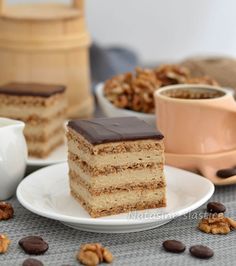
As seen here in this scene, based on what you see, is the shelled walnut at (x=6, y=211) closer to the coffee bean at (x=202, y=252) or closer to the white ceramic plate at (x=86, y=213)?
the white ceramic plate at (x=86, y=213)

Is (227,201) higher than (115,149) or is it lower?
lower

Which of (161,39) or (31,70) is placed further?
(161,39)

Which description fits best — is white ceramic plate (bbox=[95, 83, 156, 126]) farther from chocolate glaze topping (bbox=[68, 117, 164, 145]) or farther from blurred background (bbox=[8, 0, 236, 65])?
blurred background (bbox=[8, 0, 236, 65])

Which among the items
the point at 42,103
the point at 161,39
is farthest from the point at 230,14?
the point at 42,103

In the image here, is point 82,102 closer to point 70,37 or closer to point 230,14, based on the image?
point 70,37

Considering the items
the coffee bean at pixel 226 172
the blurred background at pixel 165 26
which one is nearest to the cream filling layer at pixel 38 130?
the coffee bean at pixel 226 172

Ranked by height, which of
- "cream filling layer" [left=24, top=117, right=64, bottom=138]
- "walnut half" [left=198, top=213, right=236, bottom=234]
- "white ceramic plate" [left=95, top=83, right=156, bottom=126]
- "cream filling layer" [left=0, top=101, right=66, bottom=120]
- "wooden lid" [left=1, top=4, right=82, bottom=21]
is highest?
"wooden lid" [left=1, top=4, right=82, bottom=21]

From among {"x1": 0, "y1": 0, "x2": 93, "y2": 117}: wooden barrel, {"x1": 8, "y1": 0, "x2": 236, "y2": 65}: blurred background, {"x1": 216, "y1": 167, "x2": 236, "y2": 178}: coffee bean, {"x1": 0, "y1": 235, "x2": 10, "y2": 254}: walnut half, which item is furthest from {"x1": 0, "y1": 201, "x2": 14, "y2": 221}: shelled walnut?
{"x1": 8, "y1": 0, "x2": 236, "y2": 65}: blurred background
